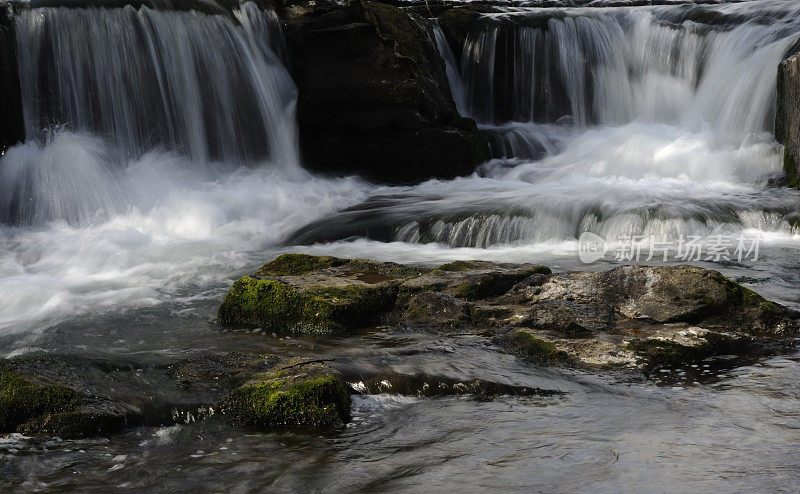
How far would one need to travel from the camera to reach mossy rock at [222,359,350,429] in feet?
13.6

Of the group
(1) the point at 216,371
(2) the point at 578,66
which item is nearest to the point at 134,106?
(1) the point at 216,371

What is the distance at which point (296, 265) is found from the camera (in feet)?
24.1

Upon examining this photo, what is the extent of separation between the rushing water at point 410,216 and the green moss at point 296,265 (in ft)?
2.13

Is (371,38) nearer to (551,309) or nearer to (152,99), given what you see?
(152,99)

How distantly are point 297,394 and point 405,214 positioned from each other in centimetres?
743

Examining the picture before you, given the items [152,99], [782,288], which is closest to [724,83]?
[782,288]

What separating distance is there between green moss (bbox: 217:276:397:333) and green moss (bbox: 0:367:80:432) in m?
2.03

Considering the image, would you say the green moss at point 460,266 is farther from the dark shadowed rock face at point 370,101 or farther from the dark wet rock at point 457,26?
the dark wet rock at point 457,26

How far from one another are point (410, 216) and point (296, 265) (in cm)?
417

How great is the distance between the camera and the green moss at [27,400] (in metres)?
4.11

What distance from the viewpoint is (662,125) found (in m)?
16.0

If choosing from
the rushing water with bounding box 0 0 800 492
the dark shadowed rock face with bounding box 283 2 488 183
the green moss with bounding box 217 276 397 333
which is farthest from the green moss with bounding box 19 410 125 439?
the dark shadowed rock face with bounding box 283 2 488 183

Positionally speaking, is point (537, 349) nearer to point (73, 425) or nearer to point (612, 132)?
point (73, 425)

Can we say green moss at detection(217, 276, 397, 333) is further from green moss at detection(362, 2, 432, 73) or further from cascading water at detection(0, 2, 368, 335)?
green moss at detection(362, 2, 432, 73)
